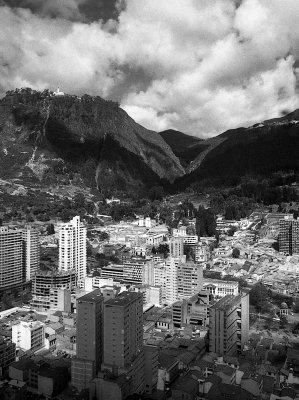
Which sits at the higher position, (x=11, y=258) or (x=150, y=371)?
(x=11, y=258)

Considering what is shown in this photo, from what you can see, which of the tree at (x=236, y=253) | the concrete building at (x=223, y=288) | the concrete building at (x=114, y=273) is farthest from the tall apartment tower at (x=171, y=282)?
the tree at (x=236, y=253)

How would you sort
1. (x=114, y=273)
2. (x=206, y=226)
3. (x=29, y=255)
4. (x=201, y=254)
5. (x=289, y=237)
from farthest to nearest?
(x=206, y=226) → (x=289, y=237) → (x=201, y=254) → (x=29, y=255) → (x=114, y=273)

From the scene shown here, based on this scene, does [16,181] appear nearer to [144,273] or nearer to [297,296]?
[144,273]

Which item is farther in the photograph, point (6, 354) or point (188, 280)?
point (188, 280)

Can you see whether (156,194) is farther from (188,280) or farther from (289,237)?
(188,280)

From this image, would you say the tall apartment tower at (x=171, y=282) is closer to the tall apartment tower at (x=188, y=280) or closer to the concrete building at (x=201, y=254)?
the tall apartment tower at (x=188, y=280)

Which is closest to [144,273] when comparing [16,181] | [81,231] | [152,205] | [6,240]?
[81,231]

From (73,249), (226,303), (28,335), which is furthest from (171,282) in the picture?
(28,335)
